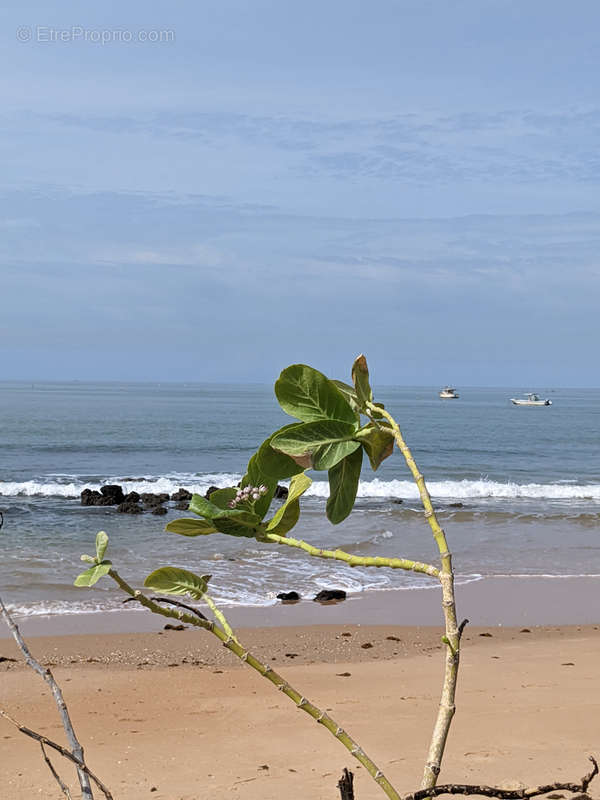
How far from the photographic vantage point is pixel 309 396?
81cm

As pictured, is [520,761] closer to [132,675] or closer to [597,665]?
[597,665]

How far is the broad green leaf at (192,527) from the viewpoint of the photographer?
0.86 metres

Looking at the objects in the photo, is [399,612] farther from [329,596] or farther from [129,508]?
[129,508]

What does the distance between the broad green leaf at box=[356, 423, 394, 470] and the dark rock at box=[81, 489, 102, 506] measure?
22088mm

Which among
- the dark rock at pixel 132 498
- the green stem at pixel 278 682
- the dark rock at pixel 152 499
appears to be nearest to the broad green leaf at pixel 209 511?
the green stem at pixel 278 682

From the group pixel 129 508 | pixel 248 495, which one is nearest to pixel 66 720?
pixel 248 495

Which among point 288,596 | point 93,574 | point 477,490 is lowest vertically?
point 477,490

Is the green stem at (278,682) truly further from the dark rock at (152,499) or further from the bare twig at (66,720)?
the dark rock at (152,499)

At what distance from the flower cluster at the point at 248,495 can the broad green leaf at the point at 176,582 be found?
9 cm

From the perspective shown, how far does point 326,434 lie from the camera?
2.70 feet

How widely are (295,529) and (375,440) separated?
49.3ft

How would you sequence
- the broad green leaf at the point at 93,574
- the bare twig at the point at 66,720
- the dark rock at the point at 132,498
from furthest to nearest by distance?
the dark rock at the point at 132,498
the bare twig at the point at 66,720
the broad green leaf at the point at 93,574

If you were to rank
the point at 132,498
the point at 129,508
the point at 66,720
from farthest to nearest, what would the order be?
the point at 132,498
the point at 129,508
the point at 66,720

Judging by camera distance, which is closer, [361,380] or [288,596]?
[361,380]
